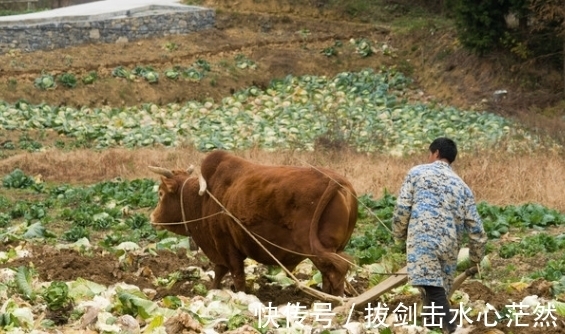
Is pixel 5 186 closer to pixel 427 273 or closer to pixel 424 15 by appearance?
pixel 427 273

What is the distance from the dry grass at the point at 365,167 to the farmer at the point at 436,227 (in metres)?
8.90

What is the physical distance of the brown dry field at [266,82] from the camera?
14766mm

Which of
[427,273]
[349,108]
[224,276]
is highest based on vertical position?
[427,273]

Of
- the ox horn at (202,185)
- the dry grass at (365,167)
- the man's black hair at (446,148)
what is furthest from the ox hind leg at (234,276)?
the dry grass at (365,167)

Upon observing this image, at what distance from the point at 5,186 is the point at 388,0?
25.8m

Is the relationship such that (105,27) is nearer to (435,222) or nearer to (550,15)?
(550,15)

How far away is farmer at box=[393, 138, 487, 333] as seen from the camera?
1063cm

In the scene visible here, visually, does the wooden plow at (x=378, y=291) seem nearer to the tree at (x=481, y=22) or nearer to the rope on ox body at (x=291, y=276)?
the rope on ox body at (x=291, y=276)

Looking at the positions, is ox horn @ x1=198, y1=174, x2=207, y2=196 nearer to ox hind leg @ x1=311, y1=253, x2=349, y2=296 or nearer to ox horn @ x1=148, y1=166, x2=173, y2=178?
ox horn @ x1=148, y1=166, x2=173, y2=178

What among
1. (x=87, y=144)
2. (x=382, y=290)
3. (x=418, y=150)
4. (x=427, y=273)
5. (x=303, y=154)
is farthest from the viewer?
(x=87, y=144)

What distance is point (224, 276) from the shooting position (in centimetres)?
1374

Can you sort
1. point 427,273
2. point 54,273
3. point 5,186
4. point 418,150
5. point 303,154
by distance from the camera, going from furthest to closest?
point 418,150 → point 303,154 → point 5,186 → point 54,273 → point 427,273

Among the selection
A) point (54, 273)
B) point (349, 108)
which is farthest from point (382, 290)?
point (349, 108)

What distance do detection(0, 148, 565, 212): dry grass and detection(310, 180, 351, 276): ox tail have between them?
27.0ft
